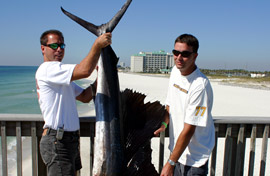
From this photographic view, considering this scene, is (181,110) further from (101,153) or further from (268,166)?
(268,166)

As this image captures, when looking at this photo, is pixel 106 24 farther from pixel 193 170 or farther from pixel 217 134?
pixel 217 134

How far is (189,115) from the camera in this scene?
175 cm

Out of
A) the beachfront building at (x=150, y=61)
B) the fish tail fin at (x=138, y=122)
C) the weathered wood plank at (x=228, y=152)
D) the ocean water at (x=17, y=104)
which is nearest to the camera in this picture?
the fish tail fin at (x=138, y=122)

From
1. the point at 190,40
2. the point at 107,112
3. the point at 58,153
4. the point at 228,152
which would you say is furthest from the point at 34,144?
the point at 228,152

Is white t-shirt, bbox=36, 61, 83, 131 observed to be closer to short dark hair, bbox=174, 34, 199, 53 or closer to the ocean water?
short dark hair, bbox=174, 34, 199, 53

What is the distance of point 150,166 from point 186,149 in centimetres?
36

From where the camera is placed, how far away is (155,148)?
254 inches

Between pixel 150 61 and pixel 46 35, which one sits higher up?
pixel 150 61

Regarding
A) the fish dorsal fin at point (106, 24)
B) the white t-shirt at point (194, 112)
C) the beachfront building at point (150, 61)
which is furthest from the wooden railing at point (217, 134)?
the beachfront building at point (150, 61)

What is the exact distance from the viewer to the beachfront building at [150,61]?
125750 millimetres

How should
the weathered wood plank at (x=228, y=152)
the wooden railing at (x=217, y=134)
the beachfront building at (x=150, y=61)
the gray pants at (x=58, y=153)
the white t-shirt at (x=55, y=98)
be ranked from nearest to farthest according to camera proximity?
the white t-shirt at (x=55, y=98)
the gray pants at (x=58, y=153)
the wooden railing at (x=217, y=134)
the weathered wood plank at (x=228, y=152)
the beachfront building at (x=150, y=61)

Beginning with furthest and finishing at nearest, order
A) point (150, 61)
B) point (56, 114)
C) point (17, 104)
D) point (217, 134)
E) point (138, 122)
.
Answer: point (150, 61), point (17, 104), point (217, 134), point (138, 122), point (56, 114)

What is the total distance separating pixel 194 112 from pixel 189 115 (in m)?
0.05

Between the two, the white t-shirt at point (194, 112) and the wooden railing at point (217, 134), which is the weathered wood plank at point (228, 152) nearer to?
the wooden railing at point (217, 134)
